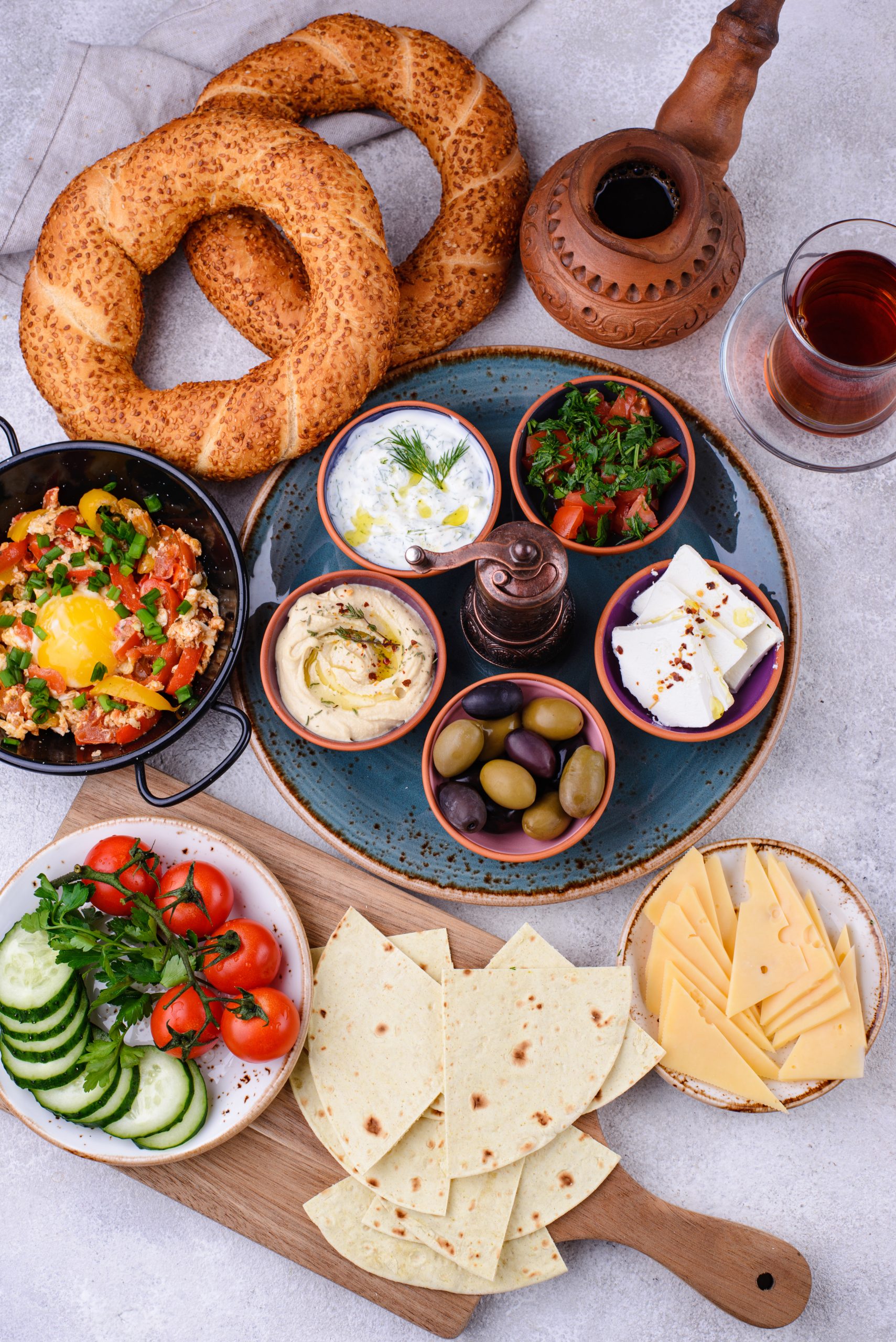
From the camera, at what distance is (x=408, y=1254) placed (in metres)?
3.11

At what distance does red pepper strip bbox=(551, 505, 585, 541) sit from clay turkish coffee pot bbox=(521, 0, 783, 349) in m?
0.55

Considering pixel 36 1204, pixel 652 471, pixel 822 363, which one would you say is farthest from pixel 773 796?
pixel 36 1204

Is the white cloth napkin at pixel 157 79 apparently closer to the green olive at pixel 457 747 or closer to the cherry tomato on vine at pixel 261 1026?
the green olive at pixel 457 747

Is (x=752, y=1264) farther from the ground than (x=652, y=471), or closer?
closer

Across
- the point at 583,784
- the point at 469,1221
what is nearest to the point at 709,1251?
the point at 469,1221

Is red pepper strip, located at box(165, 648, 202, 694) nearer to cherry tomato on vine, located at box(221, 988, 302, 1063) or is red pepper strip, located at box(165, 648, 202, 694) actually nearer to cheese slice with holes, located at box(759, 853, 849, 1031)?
cherry tomato on vine, located at box(221, 988, 302, 1063)

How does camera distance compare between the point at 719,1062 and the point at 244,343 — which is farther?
the point at 244,343

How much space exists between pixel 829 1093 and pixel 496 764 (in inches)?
65.6

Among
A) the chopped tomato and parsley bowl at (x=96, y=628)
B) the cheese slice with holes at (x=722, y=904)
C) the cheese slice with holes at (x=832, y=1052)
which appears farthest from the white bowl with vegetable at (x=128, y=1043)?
the cheese slice with holes at (x=832, y=1052)

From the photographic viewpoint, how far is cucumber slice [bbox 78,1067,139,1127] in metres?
3.01

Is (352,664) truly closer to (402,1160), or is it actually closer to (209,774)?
(209,774)

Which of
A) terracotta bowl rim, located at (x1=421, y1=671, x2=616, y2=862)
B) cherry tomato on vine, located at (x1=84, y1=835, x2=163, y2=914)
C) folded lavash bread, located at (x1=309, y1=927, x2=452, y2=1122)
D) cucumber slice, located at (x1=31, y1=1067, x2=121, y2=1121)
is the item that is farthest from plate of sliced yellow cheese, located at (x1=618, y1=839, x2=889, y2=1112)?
cucumber slice, located at (x1=31, y1=1067, x2=121, y2=1121)

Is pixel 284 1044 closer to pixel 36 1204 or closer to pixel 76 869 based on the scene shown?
pixel 76 869

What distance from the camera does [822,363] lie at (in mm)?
2891
